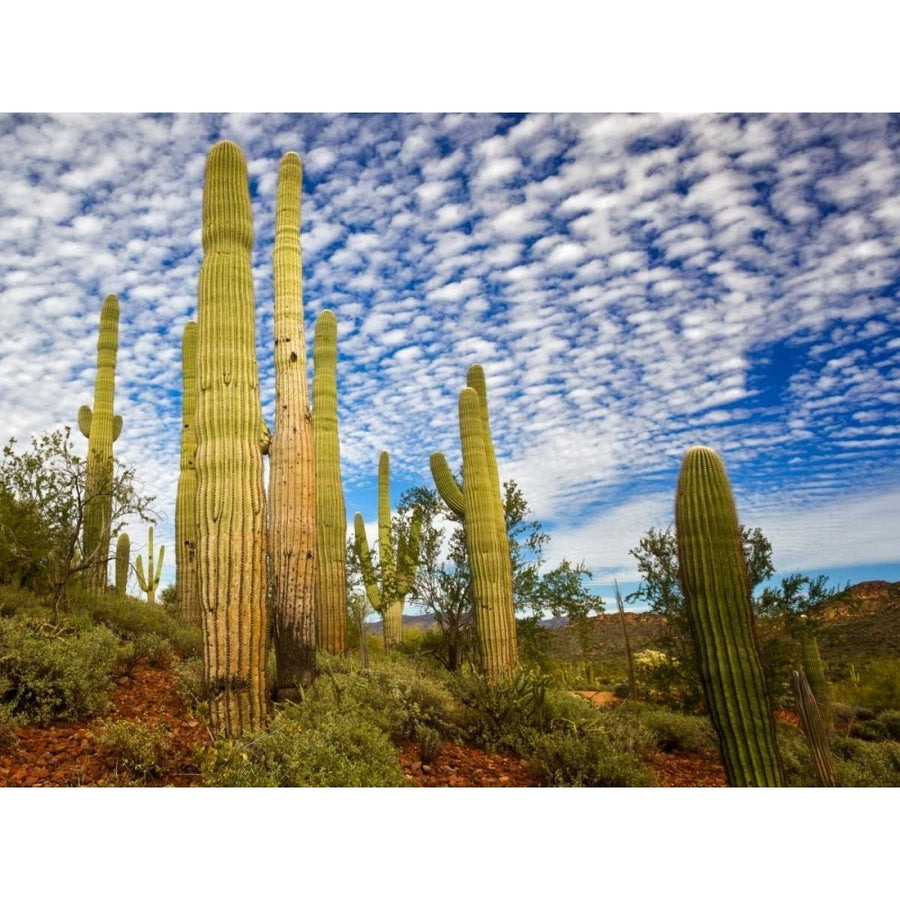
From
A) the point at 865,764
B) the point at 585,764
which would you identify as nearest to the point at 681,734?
the point at 865,764

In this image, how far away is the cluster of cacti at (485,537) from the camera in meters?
7.22

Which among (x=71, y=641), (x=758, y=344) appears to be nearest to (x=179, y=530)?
(x=71, y=641)

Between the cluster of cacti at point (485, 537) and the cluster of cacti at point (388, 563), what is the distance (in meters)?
2.38

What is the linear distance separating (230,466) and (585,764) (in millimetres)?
3316

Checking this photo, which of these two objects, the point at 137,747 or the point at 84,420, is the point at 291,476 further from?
the point at 84,420

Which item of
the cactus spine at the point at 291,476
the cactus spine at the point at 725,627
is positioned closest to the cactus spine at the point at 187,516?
the cactus spine at the point at 291,476

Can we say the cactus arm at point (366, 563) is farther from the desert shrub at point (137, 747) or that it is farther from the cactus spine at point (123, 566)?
the desert shrub at point (137, 747)

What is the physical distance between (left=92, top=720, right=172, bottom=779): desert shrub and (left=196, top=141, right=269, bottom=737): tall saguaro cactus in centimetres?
40

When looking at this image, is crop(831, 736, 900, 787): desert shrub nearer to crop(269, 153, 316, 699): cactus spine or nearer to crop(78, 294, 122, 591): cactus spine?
crop(269, 153, 316, 699): cactus spine

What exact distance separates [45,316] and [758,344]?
248 inches

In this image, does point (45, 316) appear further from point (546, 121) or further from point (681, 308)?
point (681, 308)

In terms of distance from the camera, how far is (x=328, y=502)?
7.61 meters

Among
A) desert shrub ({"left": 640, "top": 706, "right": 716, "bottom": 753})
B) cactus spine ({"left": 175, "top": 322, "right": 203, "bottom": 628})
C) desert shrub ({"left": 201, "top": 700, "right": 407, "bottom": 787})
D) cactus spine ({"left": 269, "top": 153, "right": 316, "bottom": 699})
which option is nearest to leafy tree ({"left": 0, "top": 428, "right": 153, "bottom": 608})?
cactus spine ({"left": 175, "top": 322, "right": 203, "bottom": 628})
